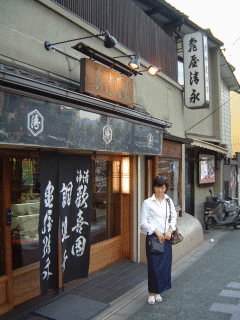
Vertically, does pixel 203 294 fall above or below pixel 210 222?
below

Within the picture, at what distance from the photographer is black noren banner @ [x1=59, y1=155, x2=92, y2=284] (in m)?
5.52

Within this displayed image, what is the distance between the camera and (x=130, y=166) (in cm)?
829

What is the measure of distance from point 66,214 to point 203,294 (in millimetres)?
3157

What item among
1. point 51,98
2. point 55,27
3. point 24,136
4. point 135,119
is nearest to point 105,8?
point 55,27

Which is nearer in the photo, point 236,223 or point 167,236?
point 167,236

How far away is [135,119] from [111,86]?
106 centimetres

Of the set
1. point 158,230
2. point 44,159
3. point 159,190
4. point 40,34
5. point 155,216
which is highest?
point 40,34

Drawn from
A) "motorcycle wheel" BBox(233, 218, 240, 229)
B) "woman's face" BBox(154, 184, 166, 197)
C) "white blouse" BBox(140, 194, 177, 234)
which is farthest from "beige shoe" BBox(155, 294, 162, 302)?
"motorcycle wheel" BBox(233, 218, 240, 229)

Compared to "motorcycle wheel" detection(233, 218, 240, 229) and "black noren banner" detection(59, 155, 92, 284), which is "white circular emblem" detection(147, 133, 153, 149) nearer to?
"black noren banner" detection(59, 155, 92, 284)

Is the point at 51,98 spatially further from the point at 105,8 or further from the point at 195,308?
the point at 195,308

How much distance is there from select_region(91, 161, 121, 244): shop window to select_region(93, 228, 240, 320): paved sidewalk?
1.75 metres

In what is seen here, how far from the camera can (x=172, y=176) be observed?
35.2 ft

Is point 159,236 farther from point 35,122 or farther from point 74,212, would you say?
point 35,122

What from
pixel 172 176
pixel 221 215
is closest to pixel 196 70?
pixel 172 176
